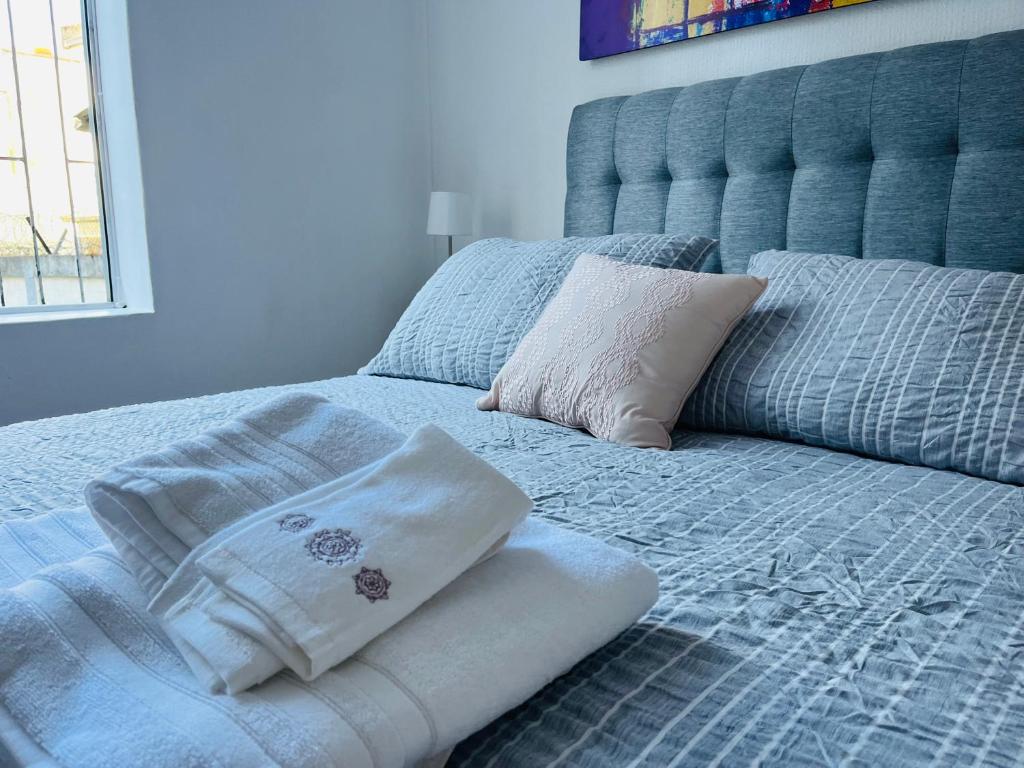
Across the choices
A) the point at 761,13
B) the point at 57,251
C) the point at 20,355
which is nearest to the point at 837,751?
the point at 761,13

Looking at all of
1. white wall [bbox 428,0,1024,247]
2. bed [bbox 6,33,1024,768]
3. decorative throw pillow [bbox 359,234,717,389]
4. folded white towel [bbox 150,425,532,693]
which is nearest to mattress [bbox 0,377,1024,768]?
bed [bbox 6,33,1024,768]

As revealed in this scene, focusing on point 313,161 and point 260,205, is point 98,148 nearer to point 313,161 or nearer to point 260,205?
point 260,205

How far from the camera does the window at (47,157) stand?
241 centimetres

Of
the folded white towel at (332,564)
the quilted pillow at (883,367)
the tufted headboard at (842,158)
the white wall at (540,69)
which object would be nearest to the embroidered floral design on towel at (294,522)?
the folded white towel at (332,564)

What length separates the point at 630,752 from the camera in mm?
534

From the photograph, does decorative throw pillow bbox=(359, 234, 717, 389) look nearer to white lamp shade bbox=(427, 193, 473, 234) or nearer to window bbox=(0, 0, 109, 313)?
white lamp shade bbox=(427, 193, 473, 234)

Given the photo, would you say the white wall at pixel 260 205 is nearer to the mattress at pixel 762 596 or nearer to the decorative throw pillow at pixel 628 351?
the mattress at pixel 762 596

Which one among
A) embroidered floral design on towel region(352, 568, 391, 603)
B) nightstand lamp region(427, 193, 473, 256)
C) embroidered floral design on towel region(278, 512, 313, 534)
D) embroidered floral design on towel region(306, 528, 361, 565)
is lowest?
embroidered floral design on towel region(352, 568, 391, 603)

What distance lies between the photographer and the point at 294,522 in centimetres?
63

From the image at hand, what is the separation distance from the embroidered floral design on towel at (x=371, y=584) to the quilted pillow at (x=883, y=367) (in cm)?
96

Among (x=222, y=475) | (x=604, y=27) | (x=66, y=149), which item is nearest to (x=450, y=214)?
(x=604, y=27)

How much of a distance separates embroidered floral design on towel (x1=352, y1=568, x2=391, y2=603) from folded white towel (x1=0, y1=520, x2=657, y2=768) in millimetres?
32

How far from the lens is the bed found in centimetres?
57

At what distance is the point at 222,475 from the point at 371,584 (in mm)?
223
